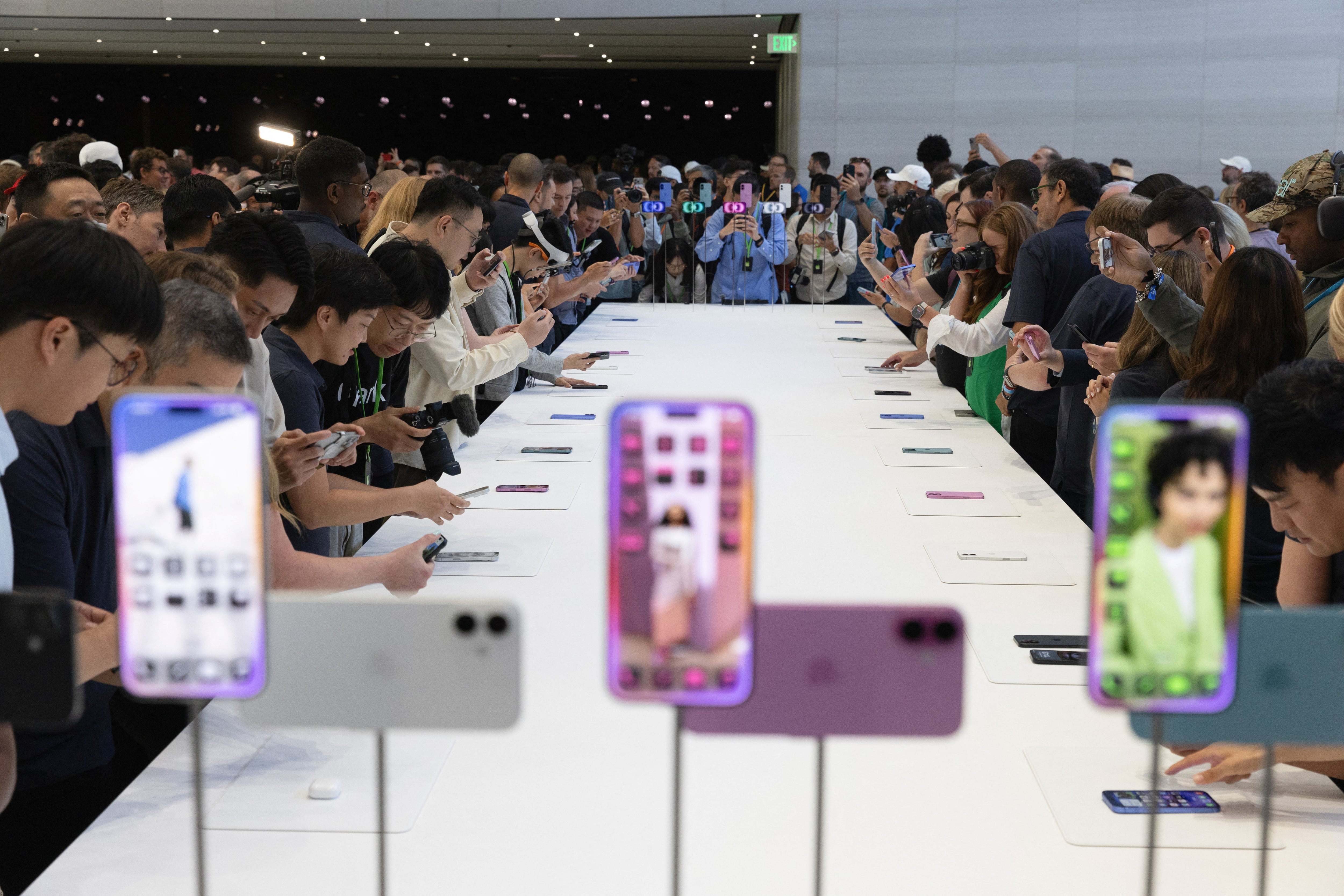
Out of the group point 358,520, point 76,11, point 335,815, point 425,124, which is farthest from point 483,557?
point 425,124

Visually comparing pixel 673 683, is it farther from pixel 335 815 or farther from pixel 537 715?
pixel 537 715

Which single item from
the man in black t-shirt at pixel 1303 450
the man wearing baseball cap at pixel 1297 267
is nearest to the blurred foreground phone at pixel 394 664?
the man in black t-shirt at pixel 1303 450

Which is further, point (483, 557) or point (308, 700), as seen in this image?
point (483, 557)

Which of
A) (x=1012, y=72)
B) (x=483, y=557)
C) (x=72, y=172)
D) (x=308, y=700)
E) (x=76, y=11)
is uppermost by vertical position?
(x=76, y=11)

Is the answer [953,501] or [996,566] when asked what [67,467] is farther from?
[953,501]

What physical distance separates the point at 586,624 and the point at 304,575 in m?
0.42

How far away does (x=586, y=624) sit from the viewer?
6.01 feet

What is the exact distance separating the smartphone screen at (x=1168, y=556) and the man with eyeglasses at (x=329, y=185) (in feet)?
9.75

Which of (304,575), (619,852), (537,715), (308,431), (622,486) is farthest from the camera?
(308,431)

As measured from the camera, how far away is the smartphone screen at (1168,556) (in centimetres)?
64

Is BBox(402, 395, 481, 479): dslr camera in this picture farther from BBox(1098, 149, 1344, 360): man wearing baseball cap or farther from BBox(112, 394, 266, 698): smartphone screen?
BBox(112, 394, 266, 698): smartphone screen

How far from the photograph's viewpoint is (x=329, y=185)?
3.51 metres

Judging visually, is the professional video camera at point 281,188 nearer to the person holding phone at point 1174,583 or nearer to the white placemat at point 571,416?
→ the white placemat at point 571,416

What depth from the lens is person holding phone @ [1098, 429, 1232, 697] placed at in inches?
25.2
